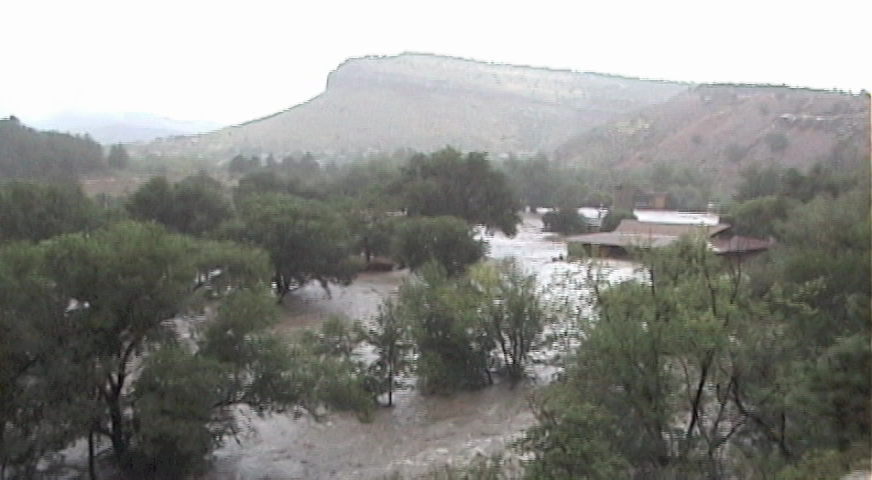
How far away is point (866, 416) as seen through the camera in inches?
411

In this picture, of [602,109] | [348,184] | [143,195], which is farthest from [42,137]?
[602,109]

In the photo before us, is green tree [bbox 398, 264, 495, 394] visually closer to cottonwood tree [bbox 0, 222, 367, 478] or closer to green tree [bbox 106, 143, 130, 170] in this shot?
cottonwood tree [bbox 0, 222, 367, 478]

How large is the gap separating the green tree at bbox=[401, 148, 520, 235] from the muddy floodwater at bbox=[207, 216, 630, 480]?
2368cm

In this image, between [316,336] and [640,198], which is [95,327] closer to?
[316,336]

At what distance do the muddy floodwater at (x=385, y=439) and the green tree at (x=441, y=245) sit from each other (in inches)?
547

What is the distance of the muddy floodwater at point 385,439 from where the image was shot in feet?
55.2

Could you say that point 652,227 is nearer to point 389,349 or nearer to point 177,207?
point 177,207

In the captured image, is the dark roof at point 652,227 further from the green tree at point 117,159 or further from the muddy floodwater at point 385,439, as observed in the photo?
the green tree at point 117,159

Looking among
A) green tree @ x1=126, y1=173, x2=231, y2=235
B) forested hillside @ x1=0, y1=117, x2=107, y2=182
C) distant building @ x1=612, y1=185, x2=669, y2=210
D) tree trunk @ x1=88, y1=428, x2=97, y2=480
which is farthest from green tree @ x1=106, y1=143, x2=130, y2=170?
tree trunk @ x1=88, y1=428, x2=97, y2=480

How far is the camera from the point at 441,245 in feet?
116

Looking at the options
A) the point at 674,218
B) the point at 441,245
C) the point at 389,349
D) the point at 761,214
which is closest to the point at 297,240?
the point at 441,245

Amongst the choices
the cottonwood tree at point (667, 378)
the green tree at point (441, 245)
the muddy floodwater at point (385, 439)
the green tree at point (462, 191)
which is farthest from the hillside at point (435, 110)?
the cottonwood tree at point (667, 378)

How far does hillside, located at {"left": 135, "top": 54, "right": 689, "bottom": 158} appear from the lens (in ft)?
465

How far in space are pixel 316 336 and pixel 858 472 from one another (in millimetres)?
14535
